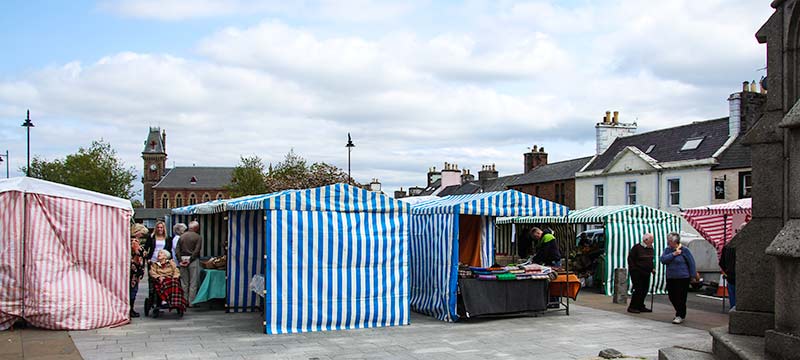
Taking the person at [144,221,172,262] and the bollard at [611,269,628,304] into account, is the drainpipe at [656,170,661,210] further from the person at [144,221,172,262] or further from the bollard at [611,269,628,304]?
the person at [144,221,172,262]

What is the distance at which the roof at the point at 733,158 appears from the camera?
2653 cm

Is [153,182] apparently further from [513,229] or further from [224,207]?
[224,207]

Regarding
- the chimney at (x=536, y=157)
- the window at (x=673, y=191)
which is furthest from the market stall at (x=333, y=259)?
the chimney at (x=536, y=157)

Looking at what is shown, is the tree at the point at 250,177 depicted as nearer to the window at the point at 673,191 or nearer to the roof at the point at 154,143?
the window at the point at 673,191

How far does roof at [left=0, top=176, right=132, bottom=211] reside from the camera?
11219 mm

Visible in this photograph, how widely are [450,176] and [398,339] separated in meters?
45.5

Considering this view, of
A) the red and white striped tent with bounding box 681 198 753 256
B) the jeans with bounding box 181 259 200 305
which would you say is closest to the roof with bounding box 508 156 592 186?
the red and white striped tent with bounding box 681 198 753 256

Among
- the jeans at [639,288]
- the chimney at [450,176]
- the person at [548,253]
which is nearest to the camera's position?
the jeans at [639,288]

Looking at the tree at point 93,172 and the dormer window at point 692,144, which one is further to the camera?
the tree at point 93,172

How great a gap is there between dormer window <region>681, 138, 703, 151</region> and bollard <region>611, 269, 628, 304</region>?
53.1 feet

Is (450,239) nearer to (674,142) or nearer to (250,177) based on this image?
(674,142)

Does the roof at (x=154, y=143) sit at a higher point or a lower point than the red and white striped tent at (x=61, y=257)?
higher

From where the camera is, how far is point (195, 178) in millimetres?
126062

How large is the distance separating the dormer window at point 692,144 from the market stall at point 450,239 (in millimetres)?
18507
